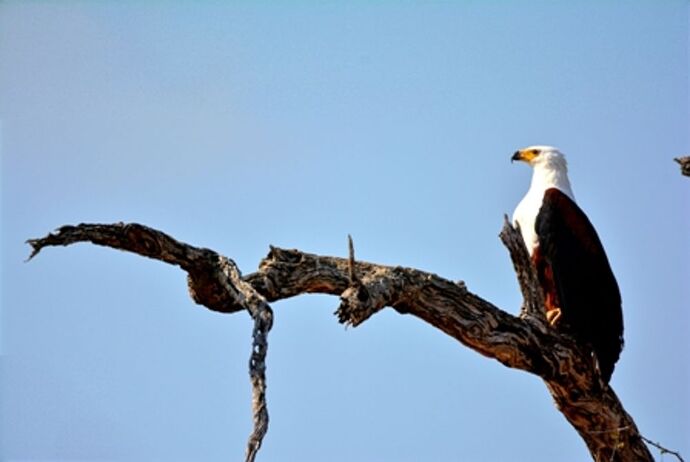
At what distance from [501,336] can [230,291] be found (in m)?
1.26

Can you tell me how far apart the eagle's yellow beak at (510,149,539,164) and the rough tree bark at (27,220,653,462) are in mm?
1690

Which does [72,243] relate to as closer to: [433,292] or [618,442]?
[433,292]

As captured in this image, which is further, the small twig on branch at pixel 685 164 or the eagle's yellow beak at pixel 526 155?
the eagle's yellow beak at pixel 526 155

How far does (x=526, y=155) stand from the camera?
7289 mm

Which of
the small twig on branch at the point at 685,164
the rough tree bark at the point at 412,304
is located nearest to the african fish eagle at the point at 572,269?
the rough tree bark at the point at 412,304

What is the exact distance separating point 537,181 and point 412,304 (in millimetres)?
2169

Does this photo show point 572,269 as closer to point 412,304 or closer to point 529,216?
point 529,216

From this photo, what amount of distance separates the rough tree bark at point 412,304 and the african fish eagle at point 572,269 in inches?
7.8

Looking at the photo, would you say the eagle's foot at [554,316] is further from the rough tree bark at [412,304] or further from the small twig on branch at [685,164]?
the small twig on branch at [685,164]

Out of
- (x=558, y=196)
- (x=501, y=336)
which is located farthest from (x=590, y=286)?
(x=501, y=336)

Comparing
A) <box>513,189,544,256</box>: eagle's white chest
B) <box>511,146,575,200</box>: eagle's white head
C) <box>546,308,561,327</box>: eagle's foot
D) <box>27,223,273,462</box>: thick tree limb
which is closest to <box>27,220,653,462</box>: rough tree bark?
<box>27,223,273,462</box>: thick tree limb

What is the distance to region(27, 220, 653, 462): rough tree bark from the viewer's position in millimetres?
A: 4594

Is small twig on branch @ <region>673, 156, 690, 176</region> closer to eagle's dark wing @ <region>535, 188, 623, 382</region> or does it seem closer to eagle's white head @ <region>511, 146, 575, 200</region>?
eagle's dark wing @ <region>535, 188, 623, 382</region>

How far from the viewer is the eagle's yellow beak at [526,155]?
7.23 metres
